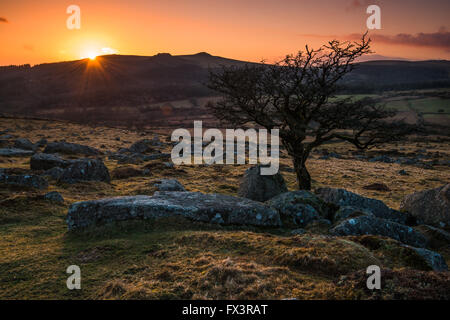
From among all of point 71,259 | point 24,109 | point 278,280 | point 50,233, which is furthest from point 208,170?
point 24,109

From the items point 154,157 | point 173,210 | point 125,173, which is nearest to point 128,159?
point 154,157

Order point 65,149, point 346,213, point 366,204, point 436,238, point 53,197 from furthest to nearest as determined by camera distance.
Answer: point 65,149, point 366,204, point 53,197, point 346,213, point 436,238

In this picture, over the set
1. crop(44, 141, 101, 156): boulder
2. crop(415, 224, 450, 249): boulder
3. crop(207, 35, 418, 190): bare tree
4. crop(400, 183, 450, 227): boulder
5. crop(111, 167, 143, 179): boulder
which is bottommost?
crop(415, 224, 450, 249): boulder

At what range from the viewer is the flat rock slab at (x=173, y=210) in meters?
11.0

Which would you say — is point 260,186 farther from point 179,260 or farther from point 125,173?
point 125,173

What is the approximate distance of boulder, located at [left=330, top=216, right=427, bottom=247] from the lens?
36.3 feet

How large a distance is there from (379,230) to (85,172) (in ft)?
58.5

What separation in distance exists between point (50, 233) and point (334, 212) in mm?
12830

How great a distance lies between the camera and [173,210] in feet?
38.0

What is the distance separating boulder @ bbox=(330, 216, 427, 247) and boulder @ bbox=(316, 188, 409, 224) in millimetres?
3421

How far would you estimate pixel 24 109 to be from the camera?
168875 mm

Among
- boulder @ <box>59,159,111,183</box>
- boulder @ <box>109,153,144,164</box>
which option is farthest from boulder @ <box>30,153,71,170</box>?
boulder @ <box>109,153,144,164</box>

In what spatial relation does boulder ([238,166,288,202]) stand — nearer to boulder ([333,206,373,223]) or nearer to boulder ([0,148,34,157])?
boulder ([333,206,373,223])

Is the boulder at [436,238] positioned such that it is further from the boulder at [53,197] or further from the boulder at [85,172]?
the boulder at [85,172]
